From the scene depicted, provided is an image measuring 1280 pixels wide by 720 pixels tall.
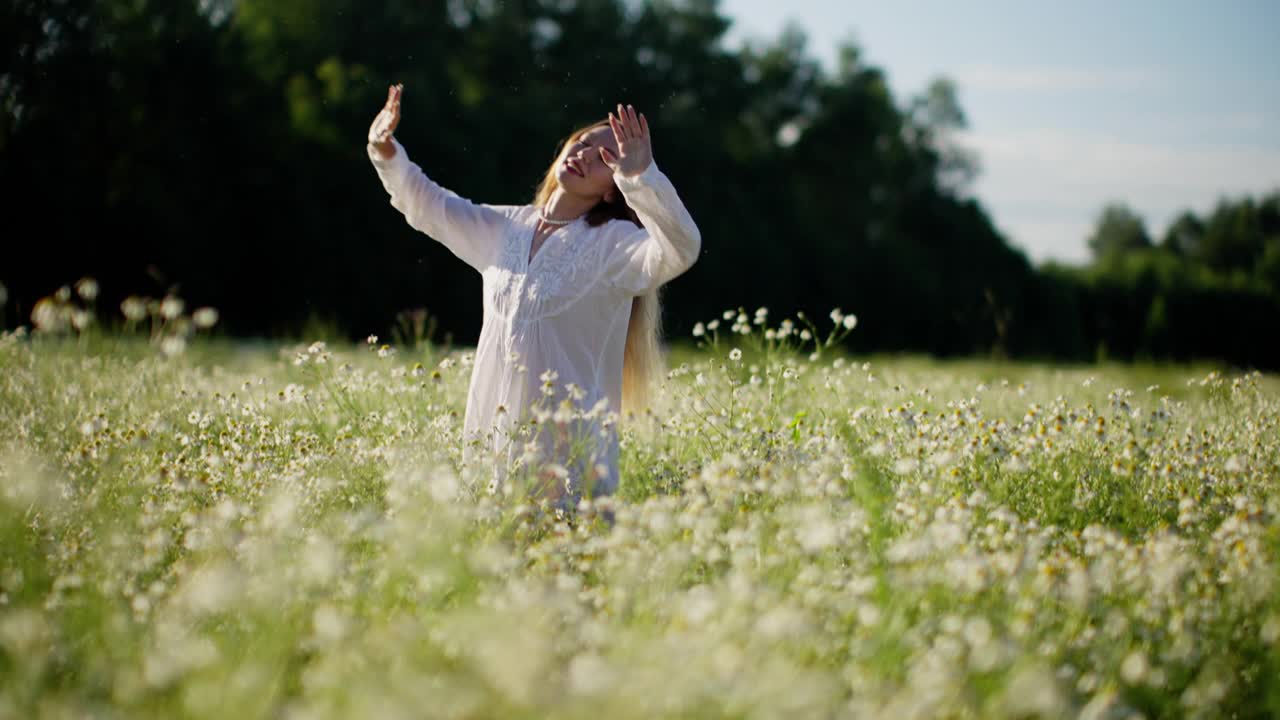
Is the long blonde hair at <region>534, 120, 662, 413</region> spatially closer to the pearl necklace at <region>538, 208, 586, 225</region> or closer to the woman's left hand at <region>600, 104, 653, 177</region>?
the pearl necklace at <region>538, 208, 586, 225</region>

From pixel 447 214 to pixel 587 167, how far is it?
655 millimetres

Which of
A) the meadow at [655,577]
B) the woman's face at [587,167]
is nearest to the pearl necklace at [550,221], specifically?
→ the woman's face at [587,167]

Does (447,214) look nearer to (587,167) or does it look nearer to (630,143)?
(587,167)

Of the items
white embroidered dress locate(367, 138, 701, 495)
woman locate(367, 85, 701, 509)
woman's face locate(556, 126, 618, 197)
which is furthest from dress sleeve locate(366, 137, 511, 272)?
woman's face locate(556, 126, 618, 197)

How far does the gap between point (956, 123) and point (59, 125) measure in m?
41.6

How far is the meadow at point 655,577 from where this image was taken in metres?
2.02

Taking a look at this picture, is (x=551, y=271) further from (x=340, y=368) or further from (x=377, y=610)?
(x=377, y=610)

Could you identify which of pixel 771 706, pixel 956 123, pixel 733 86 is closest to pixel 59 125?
pixel 771 706

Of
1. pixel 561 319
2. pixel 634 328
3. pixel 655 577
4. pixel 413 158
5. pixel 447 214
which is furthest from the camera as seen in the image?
pixel 413 158

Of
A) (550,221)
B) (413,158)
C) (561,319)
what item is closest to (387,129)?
(550,221)

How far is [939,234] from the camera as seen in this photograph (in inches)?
1540

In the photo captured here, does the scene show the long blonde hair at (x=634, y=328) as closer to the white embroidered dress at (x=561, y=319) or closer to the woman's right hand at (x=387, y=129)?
the white embroidered dress at (x=561, y=319)

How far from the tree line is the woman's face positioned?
3195 millimetres

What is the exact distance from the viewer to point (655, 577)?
274cm
